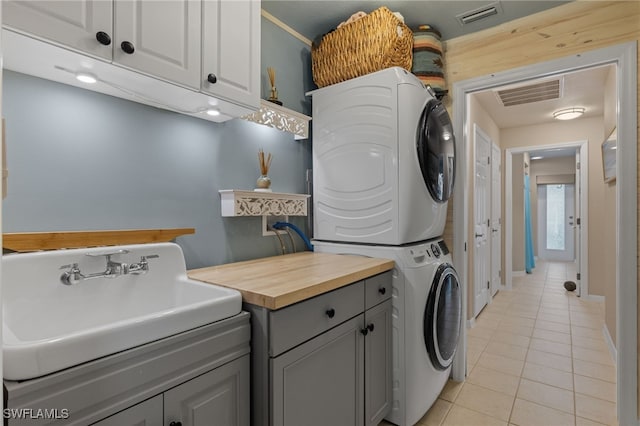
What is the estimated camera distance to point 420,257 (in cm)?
189

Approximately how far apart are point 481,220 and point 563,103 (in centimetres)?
170

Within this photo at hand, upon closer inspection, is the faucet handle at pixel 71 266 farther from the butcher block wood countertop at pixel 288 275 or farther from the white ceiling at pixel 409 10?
the white ceiling at pixel 409 10

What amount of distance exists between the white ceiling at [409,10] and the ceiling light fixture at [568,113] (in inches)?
106

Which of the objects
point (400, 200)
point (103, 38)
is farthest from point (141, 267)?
point (400, 200)

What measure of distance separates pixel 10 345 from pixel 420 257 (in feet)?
5.59

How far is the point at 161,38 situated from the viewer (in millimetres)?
1162

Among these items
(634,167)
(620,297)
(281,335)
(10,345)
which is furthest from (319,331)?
(634,167)

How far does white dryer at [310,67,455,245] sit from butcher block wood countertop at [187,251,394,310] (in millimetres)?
242

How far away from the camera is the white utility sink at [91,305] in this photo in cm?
74

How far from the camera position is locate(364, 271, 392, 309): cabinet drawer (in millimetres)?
1608

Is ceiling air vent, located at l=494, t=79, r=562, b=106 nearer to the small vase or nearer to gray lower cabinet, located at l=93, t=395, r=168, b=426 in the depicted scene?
the small vase

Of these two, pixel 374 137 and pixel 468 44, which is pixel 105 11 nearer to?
pixel 374 137

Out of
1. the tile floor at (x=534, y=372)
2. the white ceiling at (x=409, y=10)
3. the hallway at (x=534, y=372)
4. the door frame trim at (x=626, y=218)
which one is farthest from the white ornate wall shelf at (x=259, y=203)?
the door frame trim at (x=626, y=218)

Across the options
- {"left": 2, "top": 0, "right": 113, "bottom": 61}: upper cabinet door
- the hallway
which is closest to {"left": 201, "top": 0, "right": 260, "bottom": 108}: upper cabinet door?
{"left": 2, "top": 0, "right": 113, "bottom": 61}: upper cabinet door
